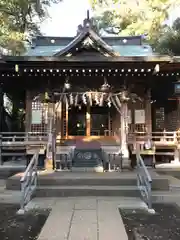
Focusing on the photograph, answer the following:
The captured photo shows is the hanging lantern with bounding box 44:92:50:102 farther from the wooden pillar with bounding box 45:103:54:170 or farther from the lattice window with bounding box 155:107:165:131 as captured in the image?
the lattice window with bounding box 155:107:165:131

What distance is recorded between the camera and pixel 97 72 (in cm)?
956

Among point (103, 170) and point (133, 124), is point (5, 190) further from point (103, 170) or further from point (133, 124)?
point (133, 124)

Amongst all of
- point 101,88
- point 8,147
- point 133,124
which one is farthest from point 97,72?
point 8,147

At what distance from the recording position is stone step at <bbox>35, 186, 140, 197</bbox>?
6.69 meters

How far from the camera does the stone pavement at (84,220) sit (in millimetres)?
4195

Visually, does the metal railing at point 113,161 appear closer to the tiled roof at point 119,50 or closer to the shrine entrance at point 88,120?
the shrine entrance at point 88,120

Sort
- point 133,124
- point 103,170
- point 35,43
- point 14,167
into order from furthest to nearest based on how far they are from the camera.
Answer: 1. point 35,43
2. point 133,124
3. point 14,167
4. point 103,170

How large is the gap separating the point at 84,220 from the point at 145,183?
1.95 metres

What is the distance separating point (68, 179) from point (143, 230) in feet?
10.6

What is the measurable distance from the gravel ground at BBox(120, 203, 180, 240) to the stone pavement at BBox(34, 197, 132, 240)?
0.19 metres

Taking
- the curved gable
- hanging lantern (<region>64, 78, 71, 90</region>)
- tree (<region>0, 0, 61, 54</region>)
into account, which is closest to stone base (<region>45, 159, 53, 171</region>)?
hanging lantern (<region>64, 78, 71, 90</region>)

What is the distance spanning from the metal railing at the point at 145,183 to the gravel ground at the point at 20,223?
2.32m

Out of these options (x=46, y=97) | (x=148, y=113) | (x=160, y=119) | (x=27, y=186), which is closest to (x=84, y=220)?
(x=27, y=186)

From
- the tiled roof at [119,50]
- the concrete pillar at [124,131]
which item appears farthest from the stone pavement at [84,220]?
the tiled roof at [119,50]
